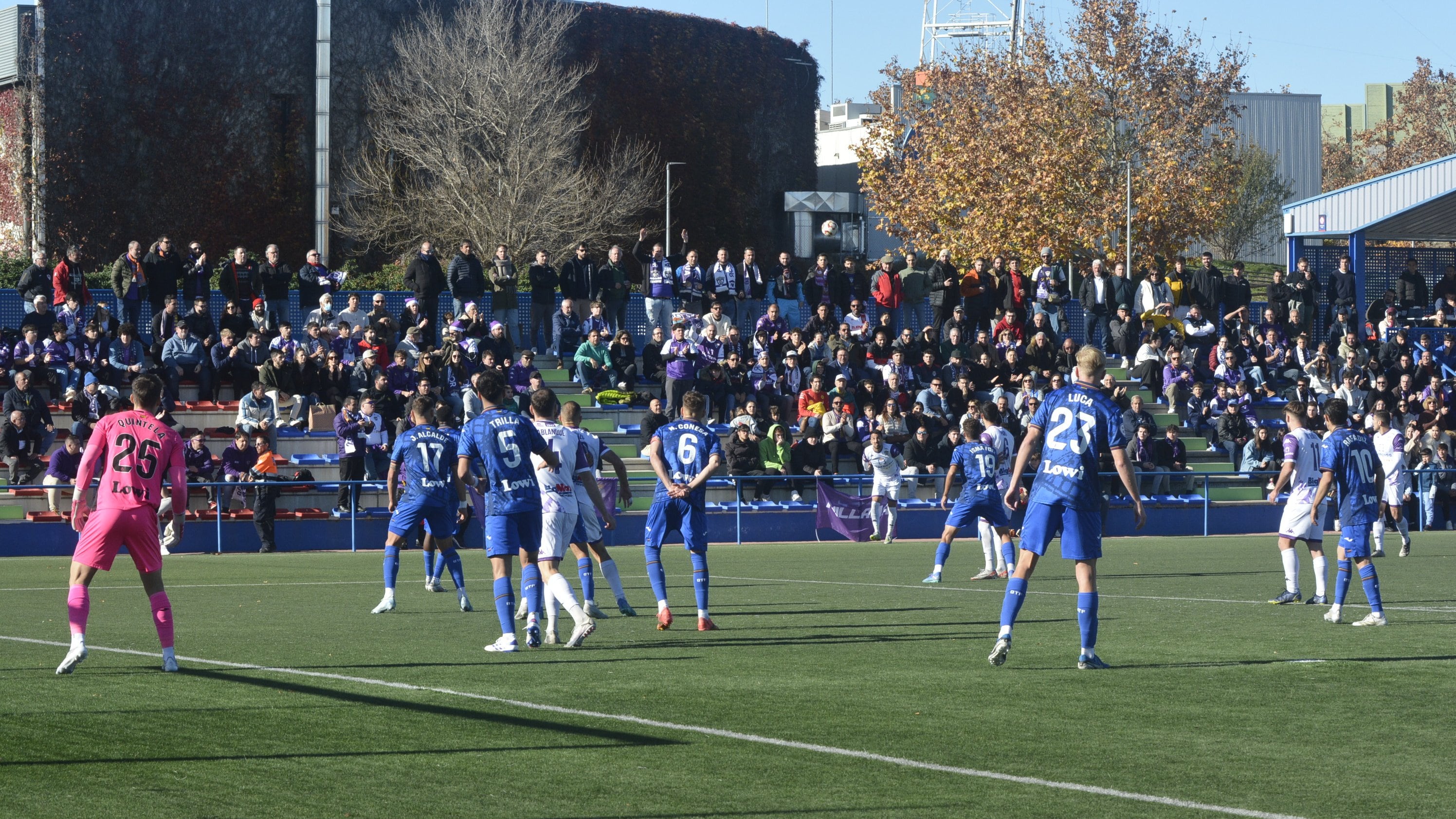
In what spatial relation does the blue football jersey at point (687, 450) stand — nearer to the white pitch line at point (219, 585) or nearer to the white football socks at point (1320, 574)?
the white football socks at point (1320, 574)

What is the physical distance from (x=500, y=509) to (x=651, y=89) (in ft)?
145

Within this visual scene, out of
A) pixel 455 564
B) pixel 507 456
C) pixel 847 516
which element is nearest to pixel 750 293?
pixel 847 516

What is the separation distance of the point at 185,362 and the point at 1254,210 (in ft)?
170

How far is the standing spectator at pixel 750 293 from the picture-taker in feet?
104

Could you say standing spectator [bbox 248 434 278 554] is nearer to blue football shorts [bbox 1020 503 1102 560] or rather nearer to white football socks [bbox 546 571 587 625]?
white football socks [bbox 546 571 587 625]

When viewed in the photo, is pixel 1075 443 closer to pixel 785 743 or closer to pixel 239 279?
pixel 785 743

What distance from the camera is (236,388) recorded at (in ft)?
87.0

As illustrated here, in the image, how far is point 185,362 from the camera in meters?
26.3

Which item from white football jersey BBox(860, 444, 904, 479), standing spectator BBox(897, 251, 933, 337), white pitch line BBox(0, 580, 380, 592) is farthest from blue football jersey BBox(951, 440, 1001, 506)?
standing spectator BBox(897, 251, 933, 337)

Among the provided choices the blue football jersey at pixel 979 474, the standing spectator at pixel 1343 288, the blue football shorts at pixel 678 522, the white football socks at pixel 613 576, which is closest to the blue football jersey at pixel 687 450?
the blue football shorts at pixel 678 522

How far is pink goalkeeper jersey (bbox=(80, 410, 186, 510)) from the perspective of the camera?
9.33 metres

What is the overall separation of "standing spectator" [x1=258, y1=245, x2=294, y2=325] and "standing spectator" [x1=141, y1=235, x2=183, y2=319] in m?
1.50

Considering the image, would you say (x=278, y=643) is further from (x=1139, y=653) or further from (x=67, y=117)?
(x=67, y=117)

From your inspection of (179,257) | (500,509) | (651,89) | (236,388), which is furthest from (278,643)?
(651,89)
